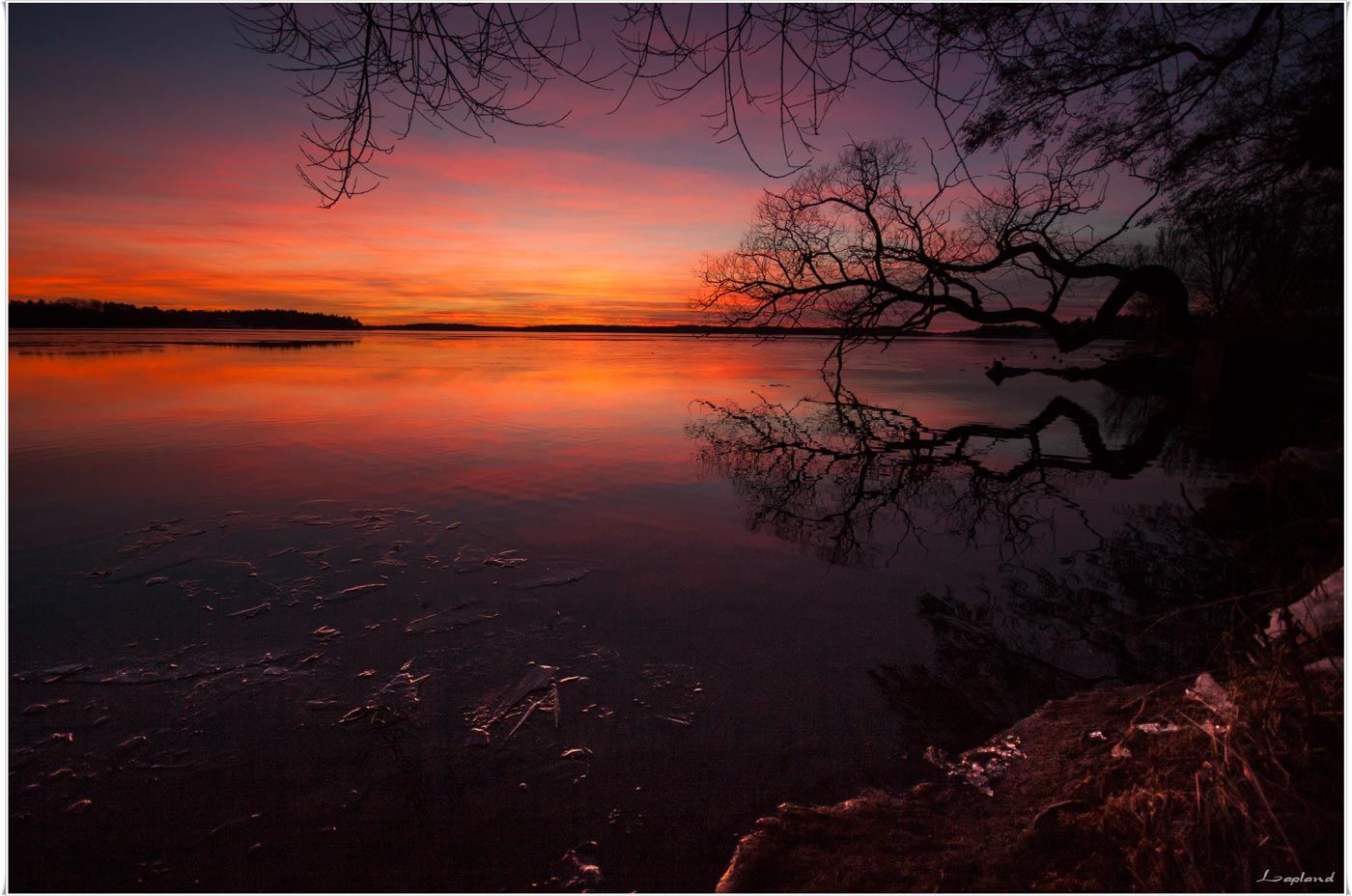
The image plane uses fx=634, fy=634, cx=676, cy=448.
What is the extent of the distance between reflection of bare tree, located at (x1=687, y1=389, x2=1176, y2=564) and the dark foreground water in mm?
93

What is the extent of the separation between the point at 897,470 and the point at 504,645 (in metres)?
6.98

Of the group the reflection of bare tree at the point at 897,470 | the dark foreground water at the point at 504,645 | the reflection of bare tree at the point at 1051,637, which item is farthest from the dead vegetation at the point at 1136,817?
the reflection of bare tree at the point at 897,470

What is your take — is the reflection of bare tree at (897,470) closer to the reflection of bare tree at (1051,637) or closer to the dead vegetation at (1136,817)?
the reflection of bare tree at (1051,637)

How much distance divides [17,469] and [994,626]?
11651 millimetres

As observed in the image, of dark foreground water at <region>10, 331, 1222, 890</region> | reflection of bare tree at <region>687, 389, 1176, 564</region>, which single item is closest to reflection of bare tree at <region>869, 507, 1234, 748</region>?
dark foreground water at <region>10, 331, 1222, 890</region>

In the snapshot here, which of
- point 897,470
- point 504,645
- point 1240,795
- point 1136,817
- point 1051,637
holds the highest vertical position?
point 897,470

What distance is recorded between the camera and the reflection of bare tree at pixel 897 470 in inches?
267

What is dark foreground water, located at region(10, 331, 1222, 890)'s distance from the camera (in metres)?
2.69

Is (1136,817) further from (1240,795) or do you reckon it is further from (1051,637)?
(1051,637)

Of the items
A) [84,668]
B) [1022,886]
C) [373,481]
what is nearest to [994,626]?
[1022,886]

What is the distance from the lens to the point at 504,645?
13.8ft

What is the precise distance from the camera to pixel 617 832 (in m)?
2.66

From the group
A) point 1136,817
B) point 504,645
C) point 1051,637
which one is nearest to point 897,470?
point 1051,637

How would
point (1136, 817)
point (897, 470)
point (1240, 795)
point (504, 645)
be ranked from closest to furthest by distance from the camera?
point (1240, 795) → point (1136, 817) → point (504, 645) → point (897, 470)
